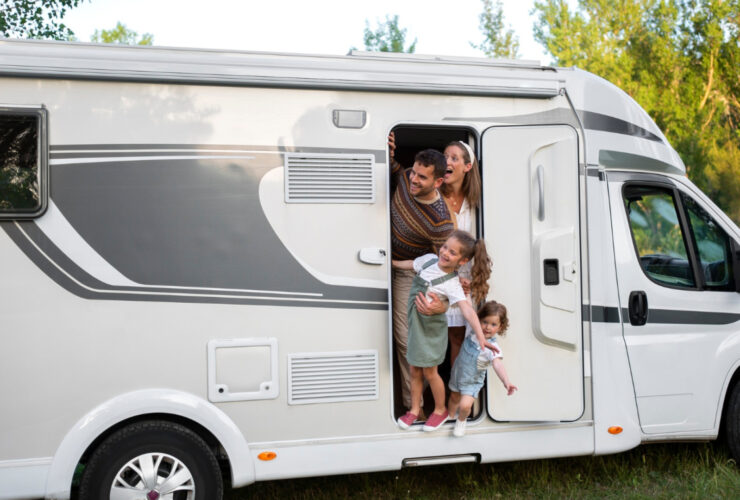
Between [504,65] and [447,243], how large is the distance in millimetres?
1226

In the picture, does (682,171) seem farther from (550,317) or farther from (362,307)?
(362,307)

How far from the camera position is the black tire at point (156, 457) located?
3.68m

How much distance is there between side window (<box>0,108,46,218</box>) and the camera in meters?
3.59

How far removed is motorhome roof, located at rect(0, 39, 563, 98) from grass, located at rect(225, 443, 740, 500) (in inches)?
97.8

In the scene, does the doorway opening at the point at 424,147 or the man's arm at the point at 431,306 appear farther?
the doorway opening at the point at 424,147

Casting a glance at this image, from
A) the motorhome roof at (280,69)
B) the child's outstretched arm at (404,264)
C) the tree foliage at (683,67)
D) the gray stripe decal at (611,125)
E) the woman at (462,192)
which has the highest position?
the tree foliage at (683,67)

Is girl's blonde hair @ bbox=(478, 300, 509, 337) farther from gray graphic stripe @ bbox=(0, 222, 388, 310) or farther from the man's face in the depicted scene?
gray graphic stripe @ bbox=(0, 222, 388, 310)

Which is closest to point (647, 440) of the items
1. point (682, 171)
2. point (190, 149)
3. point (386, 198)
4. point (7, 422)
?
point (682, 171)

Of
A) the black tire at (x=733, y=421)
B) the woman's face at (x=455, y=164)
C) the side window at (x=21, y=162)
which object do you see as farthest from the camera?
the black tire at (x=733, y=421)

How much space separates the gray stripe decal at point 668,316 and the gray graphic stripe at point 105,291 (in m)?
1.71

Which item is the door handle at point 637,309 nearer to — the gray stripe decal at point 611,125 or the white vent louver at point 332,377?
the gray stripe decal at point 611,125

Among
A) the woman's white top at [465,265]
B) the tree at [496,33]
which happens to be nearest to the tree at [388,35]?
the tree at [496,33]

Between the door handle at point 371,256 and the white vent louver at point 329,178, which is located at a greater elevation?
the white vent louver at point 329,178

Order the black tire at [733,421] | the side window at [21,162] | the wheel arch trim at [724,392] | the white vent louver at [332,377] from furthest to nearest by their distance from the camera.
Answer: the black tire at [733,421] → the wheel arch trim at [724,392] → the white vent louver at [332,377] → the side window at [21,162]
